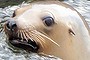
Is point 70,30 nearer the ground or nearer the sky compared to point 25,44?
nearer the sky

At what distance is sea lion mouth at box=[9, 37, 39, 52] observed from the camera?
4.99 metres

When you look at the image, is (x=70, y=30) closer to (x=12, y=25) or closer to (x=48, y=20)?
(x=48, y=20)

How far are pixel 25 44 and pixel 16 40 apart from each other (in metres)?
0.16

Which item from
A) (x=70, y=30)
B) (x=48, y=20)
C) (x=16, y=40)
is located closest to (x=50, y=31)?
(x=48, y=20)

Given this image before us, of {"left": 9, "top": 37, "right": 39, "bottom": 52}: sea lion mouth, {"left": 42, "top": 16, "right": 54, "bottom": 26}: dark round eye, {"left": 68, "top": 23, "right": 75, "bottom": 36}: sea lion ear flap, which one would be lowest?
{"left": 9, "top": 37, "right": 39, "bottom": 52}: sea lion mouth

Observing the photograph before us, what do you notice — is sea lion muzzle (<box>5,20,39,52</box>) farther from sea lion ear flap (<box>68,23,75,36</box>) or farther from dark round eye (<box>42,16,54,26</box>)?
sea lion ear flap (<box>68,23,75,36</box>)

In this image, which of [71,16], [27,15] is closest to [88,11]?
[71,16]

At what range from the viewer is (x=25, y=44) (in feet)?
16.6

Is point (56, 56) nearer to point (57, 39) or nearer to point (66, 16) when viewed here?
point (57, 39)

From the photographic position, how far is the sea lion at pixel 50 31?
4.94m

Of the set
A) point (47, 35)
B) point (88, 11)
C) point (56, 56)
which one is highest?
point (88, 11)

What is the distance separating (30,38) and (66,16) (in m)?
0.88

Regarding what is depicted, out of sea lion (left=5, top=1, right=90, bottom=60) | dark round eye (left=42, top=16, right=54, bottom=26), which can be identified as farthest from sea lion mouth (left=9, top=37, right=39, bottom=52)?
dark round eye (left=42, top=16, right=54, bottom=26)

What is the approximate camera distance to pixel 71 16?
5.55m
